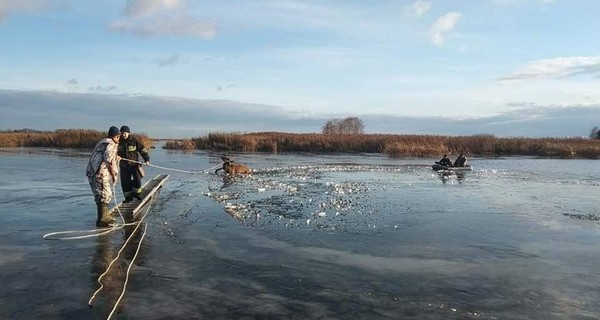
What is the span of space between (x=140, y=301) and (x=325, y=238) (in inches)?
167

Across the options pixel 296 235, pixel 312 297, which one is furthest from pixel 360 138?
pixel 312 297

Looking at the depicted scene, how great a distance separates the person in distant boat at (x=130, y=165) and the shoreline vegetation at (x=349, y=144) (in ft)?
102

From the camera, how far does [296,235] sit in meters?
9.72

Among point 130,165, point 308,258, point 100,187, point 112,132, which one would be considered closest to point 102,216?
point 100,187

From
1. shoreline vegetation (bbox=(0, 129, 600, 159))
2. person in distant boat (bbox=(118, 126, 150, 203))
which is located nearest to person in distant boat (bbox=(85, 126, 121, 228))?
person in distant boat (bbox=(118, 126, 150, 203))

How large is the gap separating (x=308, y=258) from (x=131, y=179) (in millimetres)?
6374

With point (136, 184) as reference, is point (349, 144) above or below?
above

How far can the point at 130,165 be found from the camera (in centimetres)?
1253

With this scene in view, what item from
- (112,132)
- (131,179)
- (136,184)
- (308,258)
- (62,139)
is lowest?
(308,258)

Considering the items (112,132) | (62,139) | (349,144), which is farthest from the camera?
(349,144)

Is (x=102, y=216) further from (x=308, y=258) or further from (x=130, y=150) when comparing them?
(x=308, y=258)

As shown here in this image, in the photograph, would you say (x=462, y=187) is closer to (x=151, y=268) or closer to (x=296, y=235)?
(x=296, y=235)

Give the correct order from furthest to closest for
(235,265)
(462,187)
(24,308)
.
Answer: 1. (462,187)
2. (235,265)
3. (24,308)

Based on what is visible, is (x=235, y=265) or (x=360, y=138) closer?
(x=235, y=265)
